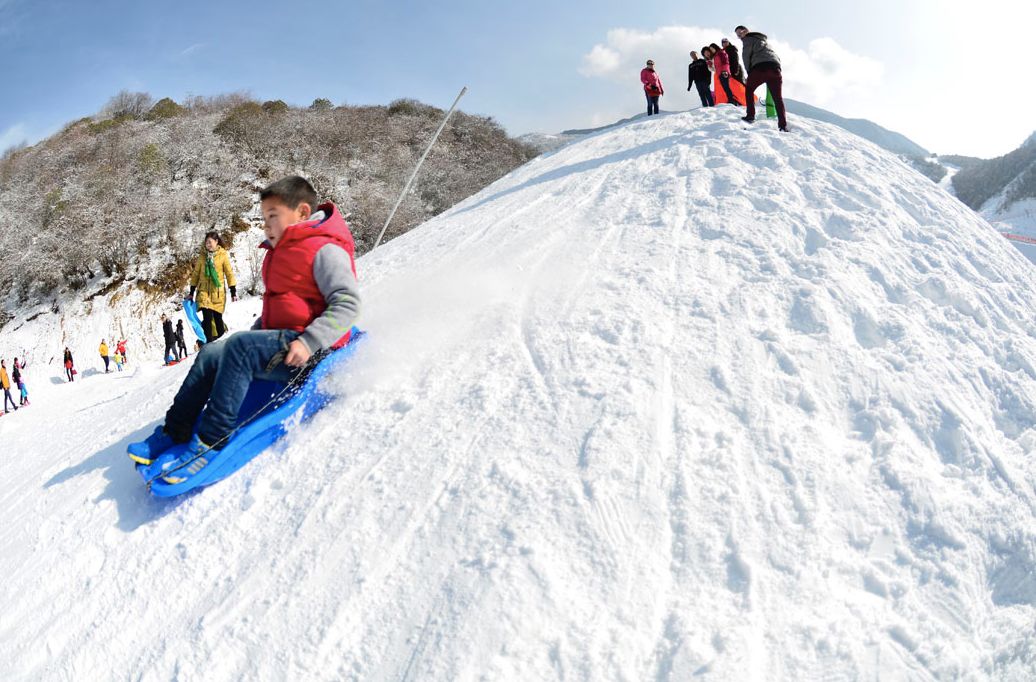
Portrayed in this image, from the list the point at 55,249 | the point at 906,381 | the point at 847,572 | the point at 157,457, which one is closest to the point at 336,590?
the point at 157,457

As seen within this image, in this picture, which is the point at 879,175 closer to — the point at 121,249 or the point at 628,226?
the point at 628,226

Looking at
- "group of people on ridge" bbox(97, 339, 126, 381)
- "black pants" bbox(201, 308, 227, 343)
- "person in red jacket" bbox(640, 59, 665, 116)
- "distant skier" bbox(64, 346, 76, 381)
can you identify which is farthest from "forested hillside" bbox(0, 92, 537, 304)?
"black pants" bbox(201, 308, 227, 343)

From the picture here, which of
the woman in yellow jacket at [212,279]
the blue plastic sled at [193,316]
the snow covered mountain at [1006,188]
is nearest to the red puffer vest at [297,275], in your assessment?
the woman in yellow jacket at [212,279]

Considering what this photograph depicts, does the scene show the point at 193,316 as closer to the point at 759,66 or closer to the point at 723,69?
the point at 759,66

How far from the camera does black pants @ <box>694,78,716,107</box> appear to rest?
41.8 feet

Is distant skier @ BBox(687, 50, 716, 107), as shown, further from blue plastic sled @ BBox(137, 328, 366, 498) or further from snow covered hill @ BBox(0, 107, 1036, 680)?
blue plastic sled @ BBox(137, 328, 366, 498)

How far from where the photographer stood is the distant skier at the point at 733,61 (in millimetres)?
12597

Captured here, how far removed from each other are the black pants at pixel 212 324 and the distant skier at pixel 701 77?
11145 millimetres

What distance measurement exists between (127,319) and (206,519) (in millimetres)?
23029

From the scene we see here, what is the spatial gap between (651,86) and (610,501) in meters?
13.7

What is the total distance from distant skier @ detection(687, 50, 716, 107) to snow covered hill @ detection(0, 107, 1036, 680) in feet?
31.3

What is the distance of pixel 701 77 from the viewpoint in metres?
12.7

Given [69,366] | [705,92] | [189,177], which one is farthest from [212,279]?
[189,177]

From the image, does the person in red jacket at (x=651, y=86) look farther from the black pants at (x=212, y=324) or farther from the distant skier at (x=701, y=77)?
the black pants at (x=212, y=324)
